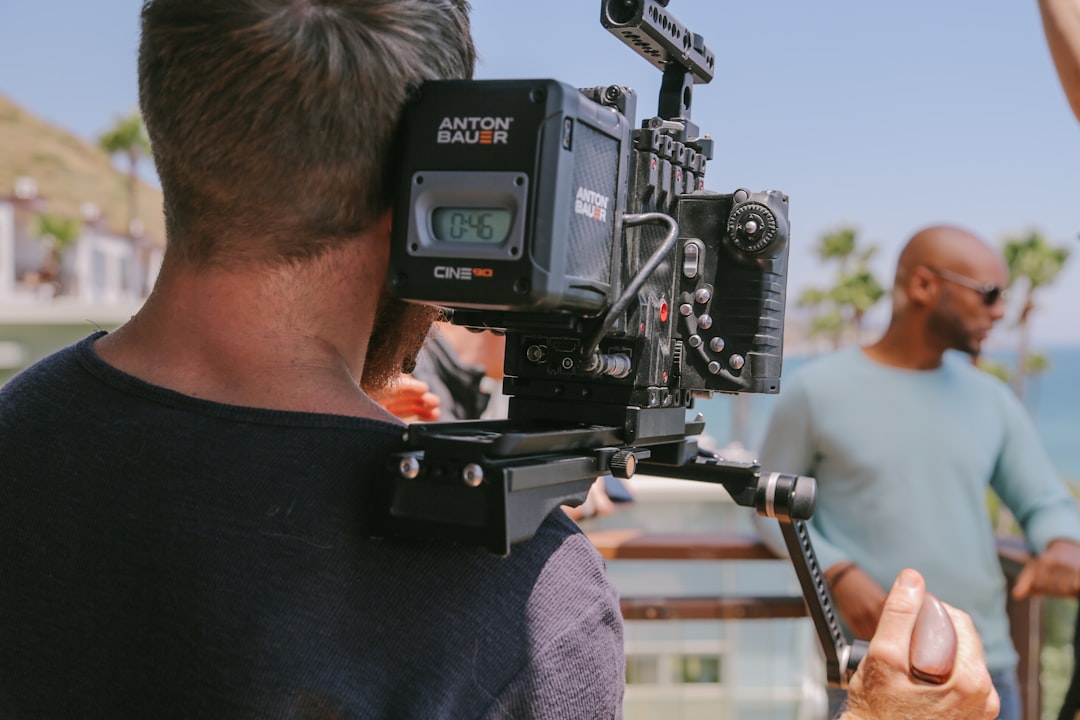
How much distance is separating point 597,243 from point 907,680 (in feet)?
2.05

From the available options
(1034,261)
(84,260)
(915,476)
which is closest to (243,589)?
(915,476)

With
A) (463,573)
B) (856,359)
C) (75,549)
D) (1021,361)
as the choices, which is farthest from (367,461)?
(1021,361)

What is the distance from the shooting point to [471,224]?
949 millimetres

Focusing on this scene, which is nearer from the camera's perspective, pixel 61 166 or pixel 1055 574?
pixel 1055 574

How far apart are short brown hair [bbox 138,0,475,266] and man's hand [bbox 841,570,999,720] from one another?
0.76m

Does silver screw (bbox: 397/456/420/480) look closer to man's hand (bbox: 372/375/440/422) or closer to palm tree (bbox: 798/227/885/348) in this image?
man's hand (bbox: 372/375/440/422)

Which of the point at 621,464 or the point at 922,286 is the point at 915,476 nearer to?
the point at 922,286

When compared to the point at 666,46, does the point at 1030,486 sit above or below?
below

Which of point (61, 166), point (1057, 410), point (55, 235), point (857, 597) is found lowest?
point (1057, 410)

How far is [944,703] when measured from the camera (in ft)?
3.83

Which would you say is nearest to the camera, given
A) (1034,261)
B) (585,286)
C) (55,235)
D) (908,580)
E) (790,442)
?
(585,286)

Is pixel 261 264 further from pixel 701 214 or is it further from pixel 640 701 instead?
pixel 640 701

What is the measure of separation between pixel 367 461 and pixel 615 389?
377 mm

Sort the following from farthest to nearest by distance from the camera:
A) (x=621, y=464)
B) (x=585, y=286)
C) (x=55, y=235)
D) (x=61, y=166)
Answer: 1. (x=61, y=166)
2. (x=55, y=235)
3. (x=621, y=464)
4. (x=585, y=286)
